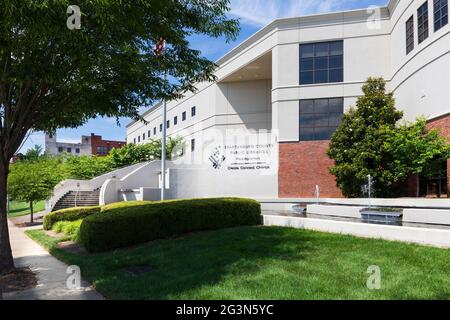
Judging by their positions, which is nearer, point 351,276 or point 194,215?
point 351,276

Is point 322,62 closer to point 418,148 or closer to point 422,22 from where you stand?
point 422,22

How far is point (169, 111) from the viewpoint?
157ft

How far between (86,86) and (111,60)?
0.90 meters

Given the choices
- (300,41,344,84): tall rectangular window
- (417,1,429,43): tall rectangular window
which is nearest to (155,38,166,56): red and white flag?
(417,1,429,43): tall rectangular window

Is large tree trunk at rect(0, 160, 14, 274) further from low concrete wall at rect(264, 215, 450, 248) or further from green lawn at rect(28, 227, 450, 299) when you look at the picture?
low concrete wall at rect(264, 215, 450, 248)

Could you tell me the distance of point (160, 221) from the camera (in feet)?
39.6

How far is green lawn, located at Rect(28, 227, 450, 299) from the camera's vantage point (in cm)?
627

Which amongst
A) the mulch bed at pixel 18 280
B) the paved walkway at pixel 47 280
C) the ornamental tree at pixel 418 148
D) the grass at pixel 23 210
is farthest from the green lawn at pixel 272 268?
the grass at pixel 23 210

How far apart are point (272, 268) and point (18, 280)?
17.0 ft

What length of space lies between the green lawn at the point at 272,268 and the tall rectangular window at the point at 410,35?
16.3 meters

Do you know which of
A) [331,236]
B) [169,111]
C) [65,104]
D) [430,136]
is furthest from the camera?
[169,111]

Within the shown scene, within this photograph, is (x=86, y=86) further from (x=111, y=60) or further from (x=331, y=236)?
(x=331, y=236)

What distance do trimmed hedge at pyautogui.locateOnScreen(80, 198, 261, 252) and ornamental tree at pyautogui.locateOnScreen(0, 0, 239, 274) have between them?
2434mm
